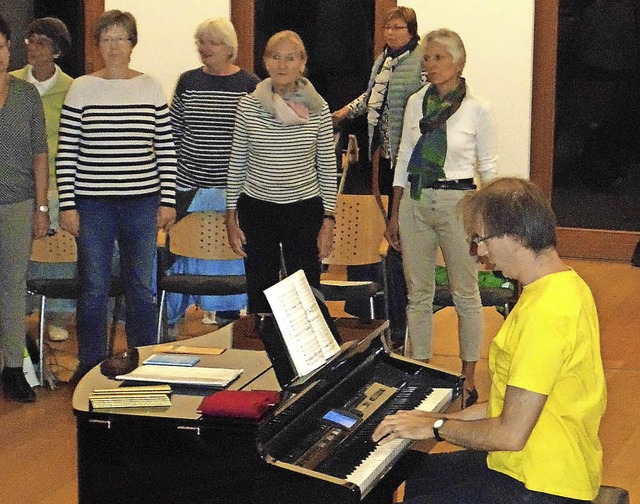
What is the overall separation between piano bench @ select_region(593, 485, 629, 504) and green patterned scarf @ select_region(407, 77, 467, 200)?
6.85 feet

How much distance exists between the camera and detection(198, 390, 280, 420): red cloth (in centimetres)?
239

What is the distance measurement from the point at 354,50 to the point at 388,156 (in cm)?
257

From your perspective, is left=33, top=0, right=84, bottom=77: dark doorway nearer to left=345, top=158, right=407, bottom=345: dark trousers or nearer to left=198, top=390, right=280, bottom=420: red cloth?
left=345, top=158, right=407, bottom=345: dark trousers

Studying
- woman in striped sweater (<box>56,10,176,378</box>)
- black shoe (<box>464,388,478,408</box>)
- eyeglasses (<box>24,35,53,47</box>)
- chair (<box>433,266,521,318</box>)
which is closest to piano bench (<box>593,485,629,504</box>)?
black shoe (<box>464,388,478,408</box>)

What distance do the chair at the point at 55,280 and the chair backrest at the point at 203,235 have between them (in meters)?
0.36

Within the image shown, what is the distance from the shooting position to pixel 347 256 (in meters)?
5.30

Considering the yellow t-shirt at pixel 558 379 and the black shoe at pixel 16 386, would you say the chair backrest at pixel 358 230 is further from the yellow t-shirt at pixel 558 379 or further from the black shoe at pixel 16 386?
the yellow t-shirt at pixel 558 379

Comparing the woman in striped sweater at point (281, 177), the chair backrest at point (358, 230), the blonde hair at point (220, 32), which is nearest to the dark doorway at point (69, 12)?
the blonde hair at point (220, 32)

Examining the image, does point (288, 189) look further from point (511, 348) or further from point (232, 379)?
point (511, 348)

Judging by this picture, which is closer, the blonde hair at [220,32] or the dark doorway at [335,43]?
the blonde hair at [220,32]

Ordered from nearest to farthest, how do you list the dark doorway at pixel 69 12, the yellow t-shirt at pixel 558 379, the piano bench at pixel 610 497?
1. the yellow t-shirt at pixel 558 379
2. the piano bench at pixel 610 497
3. the dark doorway at pixel 69 12

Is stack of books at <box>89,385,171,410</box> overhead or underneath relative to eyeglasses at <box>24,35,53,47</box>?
underneath

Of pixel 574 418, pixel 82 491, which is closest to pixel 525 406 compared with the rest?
pixel 574 418

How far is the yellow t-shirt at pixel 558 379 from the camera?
2314 millimetres
